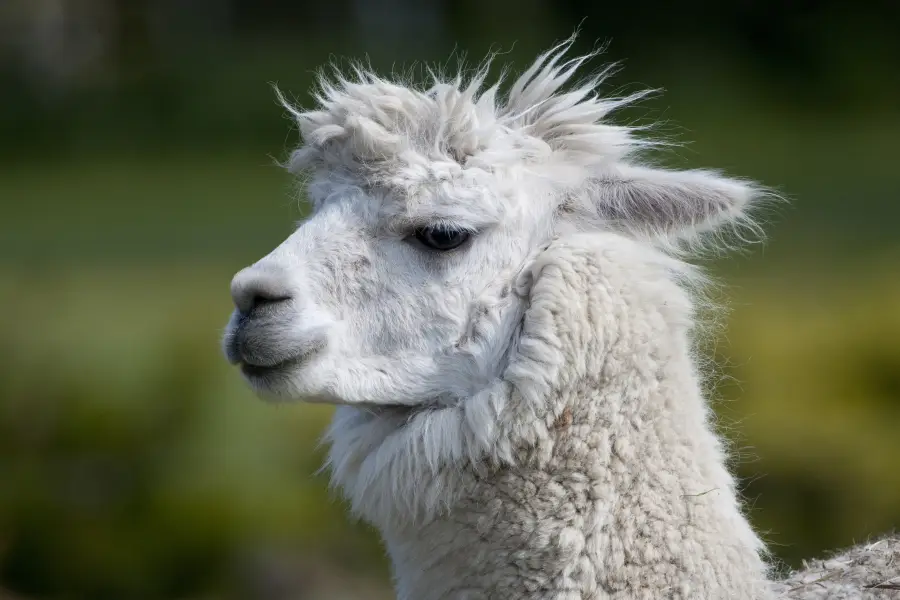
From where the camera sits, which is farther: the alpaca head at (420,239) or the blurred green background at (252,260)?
the blurred green background at (252,260)

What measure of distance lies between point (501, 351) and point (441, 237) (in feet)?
0.88

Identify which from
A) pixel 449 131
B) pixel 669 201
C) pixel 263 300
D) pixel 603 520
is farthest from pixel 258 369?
pixel 669 201

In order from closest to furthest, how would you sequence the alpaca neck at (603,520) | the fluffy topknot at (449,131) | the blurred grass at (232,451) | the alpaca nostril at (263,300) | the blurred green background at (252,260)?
the alpaca neck at (603,520) → the alpaca nostril at (263,300) → the fluffy topknot at (449,131) → the blurred grass at (232,451) → the blurred green background at (252,260)

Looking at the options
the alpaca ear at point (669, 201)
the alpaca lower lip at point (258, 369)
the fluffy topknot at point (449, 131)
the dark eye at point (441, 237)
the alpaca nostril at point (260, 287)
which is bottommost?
the alpaca lower lip at point (258, 369)

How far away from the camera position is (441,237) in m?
2.36

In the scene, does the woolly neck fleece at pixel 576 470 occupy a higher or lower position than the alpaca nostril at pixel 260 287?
lower

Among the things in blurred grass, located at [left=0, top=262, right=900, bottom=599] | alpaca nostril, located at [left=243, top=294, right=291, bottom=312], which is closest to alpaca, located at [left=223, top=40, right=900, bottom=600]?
alpaca nostril, located at [left=243, top=294, right=291, bottom=312]

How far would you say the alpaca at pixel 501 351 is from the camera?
87.0 inches

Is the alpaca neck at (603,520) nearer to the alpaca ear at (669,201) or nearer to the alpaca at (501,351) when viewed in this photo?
the alpaca at (501,351)

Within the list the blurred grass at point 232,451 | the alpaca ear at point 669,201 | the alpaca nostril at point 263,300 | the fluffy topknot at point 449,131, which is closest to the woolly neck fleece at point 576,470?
the alpaca ear at point 669,201

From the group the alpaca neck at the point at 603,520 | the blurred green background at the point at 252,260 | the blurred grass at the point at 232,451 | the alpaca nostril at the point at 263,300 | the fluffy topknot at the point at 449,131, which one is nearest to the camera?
the alpaca neck at the point at 603,520

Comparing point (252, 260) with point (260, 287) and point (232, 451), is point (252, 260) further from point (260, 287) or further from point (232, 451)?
point (260, 287)

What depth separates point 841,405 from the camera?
6488 millimetres

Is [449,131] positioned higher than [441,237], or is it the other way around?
[449,131]
